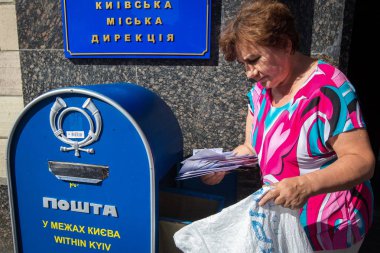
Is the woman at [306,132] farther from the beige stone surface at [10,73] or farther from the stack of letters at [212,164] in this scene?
the beige stone surface at [10,73]

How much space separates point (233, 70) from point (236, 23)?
37.8 inches

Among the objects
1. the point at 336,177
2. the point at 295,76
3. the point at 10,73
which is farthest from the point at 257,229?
the point at 10,73

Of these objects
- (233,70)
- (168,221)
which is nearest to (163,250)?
(168,221)

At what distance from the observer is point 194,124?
2.46m

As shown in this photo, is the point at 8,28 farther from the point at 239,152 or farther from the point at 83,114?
the point at 239,152

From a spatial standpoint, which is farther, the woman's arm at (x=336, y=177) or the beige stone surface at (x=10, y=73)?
the beige stone surface at (x=10, y=73)

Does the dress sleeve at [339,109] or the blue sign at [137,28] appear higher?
the blue sign at [137,28]

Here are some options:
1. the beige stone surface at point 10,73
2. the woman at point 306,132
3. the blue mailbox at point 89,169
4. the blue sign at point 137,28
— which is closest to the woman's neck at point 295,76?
the woman at point 306,132

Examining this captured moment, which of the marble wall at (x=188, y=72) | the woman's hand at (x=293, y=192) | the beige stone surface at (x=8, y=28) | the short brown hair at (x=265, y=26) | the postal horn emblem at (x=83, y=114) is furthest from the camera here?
the beige stone surface at (x=8, y=28)

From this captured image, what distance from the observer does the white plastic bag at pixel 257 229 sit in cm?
129

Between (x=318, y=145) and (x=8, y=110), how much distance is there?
2595 millimetres

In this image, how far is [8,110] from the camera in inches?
114

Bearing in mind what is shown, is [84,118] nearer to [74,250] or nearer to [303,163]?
[74,250]

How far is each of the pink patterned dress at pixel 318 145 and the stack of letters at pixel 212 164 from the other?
0.16 m
